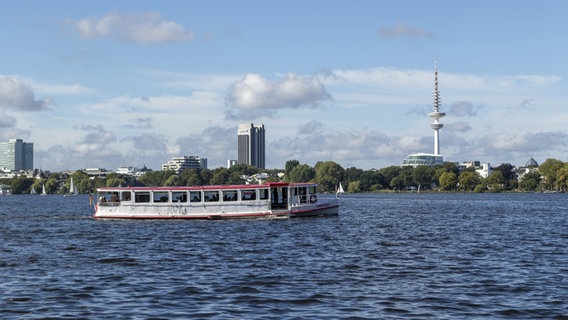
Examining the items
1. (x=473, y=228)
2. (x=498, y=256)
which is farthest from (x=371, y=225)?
(x=498, y=256)

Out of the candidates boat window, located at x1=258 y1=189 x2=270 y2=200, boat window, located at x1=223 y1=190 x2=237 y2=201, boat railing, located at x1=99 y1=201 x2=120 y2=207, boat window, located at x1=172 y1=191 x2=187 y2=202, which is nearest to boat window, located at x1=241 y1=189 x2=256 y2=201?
boat window, located at x1=258 y1=189 x2=270 y2=200

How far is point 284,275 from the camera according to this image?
4319 cm

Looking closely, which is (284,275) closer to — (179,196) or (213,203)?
(213,203)

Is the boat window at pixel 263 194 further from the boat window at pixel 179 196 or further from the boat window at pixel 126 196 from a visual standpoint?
the boat window at pixel 126 196

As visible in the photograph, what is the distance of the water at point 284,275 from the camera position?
32844mm

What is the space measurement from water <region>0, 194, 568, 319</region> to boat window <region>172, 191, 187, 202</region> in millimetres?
21961

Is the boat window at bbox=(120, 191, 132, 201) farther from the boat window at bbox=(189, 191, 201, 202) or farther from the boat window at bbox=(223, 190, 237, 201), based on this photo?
the boat window at bbox=(223, 190, 237, 201)

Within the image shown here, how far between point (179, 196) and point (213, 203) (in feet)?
17.6

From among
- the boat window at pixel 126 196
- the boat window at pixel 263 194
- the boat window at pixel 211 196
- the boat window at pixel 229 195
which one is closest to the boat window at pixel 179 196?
the boat window at pixel 211 196

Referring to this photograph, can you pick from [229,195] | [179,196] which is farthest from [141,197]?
[229,195]

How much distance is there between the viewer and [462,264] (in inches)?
1916

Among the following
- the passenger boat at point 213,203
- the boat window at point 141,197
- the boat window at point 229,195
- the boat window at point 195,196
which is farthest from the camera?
the boat window at point 195,196

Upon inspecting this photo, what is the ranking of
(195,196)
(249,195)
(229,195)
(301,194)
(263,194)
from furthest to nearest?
(301,194) < (195,196) < (229,195) < (249,195) < (263,194)

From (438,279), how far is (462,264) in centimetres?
760
